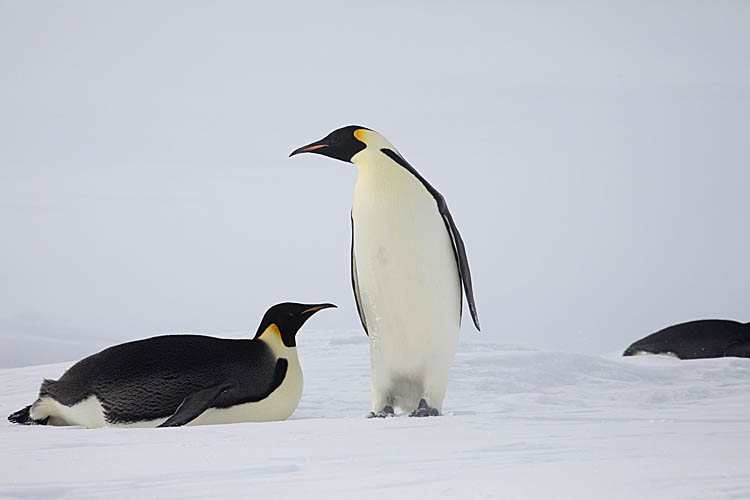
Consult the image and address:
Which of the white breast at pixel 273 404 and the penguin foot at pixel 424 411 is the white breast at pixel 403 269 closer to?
the penguin foot at pixel 424 411

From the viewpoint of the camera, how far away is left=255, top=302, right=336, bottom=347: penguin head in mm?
4215

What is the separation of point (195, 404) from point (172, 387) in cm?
20

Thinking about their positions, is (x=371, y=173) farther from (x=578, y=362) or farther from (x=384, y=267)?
(x=578, y=362)

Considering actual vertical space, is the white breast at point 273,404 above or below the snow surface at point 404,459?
below

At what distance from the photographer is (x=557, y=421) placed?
2906 mm

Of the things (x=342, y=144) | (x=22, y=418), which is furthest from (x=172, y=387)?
(x=342, y=144)

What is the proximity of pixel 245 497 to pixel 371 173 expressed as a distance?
103 inches

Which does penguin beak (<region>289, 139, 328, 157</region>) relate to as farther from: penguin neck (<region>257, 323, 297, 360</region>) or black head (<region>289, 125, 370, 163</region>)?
penguin neck (<region>257, 323, 297, 360</region>)

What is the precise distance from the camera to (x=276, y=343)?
416 cm

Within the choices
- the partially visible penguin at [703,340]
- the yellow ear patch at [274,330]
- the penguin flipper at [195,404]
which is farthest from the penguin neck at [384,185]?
the partially visible penguin at [703,340]

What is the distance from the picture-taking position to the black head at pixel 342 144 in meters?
4.36

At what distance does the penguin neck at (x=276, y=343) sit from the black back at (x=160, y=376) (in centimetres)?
8

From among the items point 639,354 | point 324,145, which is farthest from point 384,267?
point 639,354

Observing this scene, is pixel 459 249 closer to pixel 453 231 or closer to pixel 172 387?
pixel 453 231
